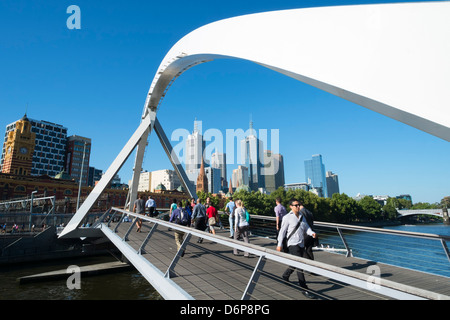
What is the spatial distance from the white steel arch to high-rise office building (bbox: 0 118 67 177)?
10631cm

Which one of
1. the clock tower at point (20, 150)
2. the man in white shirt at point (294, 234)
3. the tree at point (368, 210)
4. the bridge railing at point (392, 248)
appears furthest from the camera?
the clock tower at point (20, 150)

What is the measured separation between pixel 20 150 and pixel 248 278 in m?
91.7

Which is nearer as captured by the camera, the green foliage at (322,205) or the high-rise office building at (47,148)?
the green foliage at (322,205)

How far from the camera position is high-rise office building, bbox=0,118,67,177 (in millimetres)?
93188

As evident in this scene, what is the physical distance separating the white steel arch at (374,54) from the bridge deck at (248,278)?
1827mm

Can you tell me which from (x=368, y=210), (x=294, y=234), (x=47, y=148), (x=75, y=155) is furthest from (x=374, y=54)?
(x=47, y=148)

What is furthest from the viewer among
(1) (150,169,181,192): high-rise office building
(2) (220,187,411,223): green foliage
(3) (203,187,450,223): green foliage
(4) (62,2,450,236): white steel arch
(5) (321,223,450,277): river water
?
(1) (150,169,181,192): high-rise office building

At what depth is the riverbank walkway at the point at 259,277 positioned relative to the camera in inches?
79.0

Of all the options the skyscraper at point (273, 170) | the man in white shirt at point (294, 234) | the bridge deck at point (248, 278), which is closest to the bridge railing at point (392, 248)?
the bridge deck at point (248, 278)

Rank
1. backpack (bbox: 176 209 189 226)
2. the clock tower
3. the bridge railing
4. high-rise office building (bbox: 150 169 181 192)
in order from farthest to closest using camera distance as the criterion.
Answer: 1. high-rise office building (bbox: 150 169 181 192)
2. the clock tower
3. backpack (bbox: 176 209 189 226)
4. the bridge railing

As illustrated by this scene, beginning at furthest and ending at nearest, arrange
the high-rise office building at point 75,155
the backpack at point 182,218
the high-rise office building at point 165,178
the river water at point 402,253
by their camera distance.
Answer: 1. the high-rise office building at point 165,178
2. the high-rise office building at point 75,155
3. the backpack at point 182,218
4. the river water at point 402,253

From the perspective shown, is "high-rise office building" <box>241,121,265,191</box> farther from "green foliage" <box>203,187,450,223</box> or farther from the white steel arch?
the white steel arch

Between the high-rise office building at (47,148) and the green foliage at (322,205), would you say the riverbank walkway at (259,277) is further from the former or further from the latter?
the high-rise office building at (47,148)

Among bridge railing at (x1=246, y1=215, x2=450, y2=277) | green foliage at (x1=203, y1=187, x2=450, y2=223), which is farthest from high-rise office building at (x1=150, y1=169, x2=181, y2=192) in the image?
bridge railing at (x1=246, y1=215, x2=450, y2=277)
